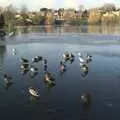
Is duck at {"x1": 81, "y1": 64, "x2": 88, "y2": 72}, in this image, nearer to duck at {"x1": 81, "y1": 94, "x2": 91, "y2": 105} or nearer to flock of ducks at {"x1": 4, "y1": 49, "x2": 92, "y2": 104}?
flock of ducks at {"x1": 4, "y1": 49, "x2": 92, "y2": 104}

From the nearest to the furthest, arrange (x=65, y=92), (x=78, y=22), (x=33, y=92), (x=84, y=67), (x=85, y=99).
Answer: (x=85, y=99), (x=33, y=92), (x=65, y=92), (x=84, y=67), (x=78, y=22)

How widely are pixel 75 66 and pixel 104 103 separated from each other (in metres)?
9.54

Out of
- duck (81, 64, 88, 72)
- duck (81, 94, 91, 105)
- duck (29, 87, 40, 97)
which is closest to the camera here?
duck (81, 94, 91, 105)

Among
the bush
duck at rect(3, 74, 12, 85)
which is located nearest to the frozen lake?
duck at rect(3, 74, 12, 85)

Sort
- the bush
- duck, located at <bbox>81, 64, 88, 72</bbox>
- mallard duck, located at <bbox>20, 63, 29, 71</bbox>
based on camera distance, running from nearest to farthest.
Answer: duck, located at <bbox>81, 64, 88, 72</bbox> → mallard duck, located at <bbox>20, 63, 29, 71</bbox> → the bush

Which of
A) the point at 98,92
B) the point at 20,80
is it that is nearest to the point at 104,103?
the point at 98,92

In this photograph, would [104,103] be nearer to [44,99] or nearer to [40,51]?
[44,99]

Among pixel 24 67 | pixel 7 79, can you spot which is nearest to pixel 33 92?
pixel 7 79

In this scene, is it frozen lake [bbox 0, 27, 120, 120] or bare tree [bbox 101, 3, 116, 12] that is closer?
frozen lake [bbox 0, 27, 120, 120]

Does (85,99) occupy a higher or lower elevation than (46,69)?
higher

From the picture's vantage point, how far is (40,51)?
1474 inches

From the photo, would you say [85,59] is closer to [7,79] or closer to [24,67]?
[24,67]

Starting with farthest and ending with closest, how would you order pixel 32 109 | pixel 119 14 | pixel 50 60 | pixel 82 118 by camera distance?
pixel 119 14
pixel 50 60
pixel 32 109
pixel 82 118

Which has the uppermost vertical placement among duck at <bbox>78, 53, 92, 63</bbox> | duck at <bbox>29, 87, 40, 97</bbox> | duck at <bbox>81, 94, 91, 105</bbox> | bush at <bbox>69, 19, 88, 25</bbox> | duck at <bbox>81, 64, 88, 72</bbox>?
duck at <bbox>29, 87, 40, 97</bbox>
